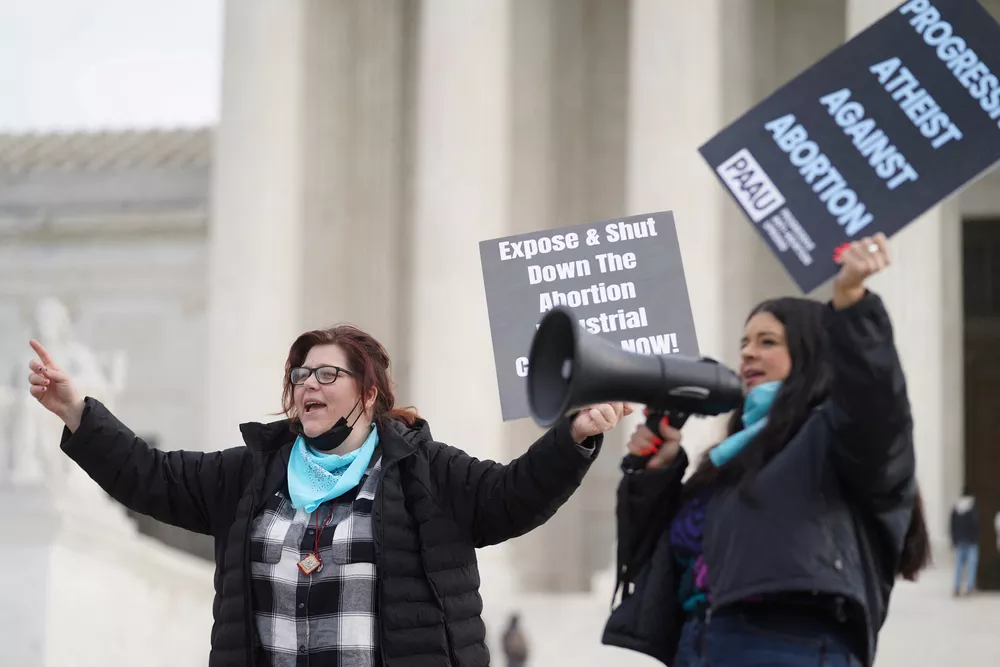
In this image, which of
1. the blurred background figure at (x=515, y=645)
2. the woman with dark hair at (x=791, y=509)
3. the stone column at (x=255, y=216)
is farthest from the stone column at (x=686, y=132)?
the woman with dark hair at (x=791, y=509)

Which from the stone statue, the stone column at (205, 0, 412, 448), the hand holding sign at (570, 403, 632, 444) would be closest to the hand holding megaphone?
the hand holding sign at (570, 403, 632, 444)

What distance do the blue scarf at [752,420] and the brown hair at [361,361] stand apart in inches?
48.5

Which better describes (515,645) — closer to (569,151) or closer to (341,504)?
(569,151)

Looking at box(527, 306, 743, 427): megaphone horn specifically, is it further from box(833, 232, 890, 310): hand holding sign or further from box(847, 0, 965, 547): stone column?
box(847, 0, 965, 547): stone column

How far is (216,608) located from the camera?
575 centimetres

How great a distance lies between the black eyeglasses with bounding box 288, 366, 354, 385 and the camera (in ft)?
18.9

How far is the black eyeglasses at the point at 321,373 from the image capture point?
5766mm

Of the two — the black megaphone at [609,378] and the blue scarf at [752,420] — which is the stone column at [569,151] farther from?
the black megaphone at [609,378]

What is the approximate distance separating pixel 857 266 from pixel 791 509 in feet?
3.31

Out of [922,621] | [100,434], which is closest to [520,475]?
[100,434]

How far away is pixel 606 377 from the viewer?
5176 millimetres

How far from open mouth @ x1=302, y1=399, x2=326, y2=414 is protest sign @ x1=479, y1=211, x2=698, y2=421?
108 cm

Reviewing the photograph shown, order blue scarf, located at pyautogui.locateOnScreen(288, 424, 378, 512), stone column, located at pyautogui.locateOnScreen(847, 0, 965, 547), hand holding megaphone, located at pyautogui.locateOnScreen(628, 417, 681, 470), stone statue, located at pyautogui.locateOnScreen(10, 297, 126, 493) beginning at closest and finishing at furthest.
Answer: blue scarf, located at pyautogui.locateOnScreen(288, 424, 378, 512) → hand holding megaphone, located at pyautogui.locateOnScreen(628, 417, 681, 470) → stone statue, located at pyautogui.locateOnScreen(10, 297, 126, 493) → stone column, located at pyautogui.locateOnScreen(847, 0, 965, 547)

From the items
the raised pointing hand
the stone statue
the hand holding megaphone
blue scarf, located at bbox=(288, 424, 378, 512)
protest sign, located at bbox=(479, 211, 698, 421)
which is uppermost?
the stone statue
